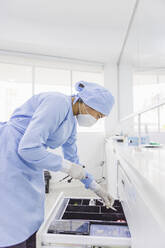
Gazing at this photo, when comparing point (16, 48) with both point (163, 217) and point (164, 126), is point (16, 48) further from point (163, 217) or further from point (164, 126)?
point (163, 217)

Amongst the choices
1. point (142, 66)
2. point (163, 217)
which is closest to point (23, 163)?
point (163, 217)

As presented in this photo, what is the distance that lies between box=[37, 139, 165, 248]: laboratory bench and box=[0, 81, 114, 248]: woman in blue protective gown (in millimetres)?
108

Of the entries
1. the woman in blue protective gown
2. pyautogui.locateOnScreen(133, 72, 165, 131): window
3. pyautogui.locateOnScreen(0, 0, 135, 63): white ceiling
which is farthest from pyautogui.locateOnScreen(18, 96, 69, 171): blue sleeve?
pyautogui.locateOnScreen(0, 0, 135, 63): white ceiling

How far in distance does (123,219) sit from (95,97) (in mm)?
689

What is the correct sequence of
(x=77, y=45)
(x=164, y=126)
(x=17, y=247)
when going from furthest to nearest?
(x=77, y=45), (x=164, y=126), (x=17, y=247)

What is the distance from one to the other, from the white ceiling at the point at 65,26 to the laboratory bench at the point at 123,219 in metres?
1.93

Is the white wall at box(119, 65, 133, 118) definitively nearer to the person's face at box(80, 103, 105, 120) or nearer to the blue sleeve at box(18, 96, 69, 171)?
the person's face at box(80, 103, 105, 120)

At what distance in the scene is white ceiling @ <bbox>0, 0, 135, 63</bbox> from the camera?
201 cm

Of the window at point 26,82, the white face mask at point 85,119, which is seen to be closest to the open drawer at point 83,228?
the white face mask at point 85,119

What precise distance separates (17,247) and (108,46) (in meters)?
2.87

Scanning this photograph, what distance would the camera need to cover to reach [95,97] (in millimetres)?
962

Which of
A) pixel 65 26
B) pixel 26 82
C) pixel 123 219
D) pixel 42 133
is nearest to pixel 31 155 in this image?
pixel 42 133

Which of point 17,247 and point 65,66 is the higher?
point 65,66

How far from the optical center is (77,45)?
290cm
